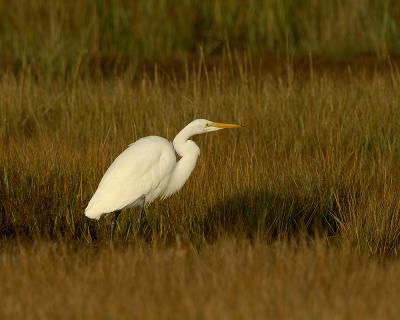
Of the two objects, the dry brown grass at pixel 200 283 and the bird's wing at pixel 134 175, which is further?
the bird's wing at pixel 134 175

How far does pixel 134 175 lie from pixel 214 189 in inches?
25.0

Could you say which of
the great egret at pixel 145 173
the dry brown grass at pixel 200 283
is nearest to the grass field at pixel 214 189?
the dry brown grass at pixel 200 283

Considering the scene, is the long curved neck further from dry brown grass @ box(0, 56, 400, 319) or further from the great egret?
dry brown grass @ box(0, 56, 400, 319)

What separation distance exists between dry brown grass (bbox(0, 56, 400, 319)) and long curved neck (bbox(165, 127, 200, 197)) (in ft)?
0.69

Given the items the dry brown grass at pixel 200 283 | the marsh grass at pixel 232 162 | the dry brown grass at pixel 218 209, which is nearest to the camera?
the dry brown grass at pixel 200 283

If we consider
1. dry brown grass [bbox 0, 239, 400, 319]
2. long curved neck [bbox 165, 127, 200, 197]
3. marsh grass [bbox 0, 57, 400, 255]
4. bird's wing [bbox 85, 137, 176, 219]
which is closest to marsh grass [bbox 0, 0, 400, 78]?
marsh grass [bbox 0, 57, 400, 255]

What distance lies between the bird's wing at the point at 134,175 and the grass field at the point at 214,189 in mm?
194

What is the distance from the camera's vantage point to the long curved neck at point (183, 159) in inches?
184

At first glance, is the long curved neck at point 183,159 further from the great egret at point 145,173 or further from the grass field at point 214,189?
the grass field at point 214,189

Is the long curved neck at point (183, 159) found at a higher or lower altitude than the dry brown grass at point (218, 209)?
higher

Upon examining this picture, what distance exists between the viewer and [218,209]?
496cm

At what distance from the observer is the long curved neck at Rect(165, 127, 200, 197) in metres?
4.68

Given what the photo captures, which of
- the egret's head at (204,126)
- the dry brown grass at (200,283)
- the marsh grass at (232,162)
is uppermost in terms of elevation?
the egret's head at (204,126)

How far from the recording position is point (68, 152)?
18.3 feet
